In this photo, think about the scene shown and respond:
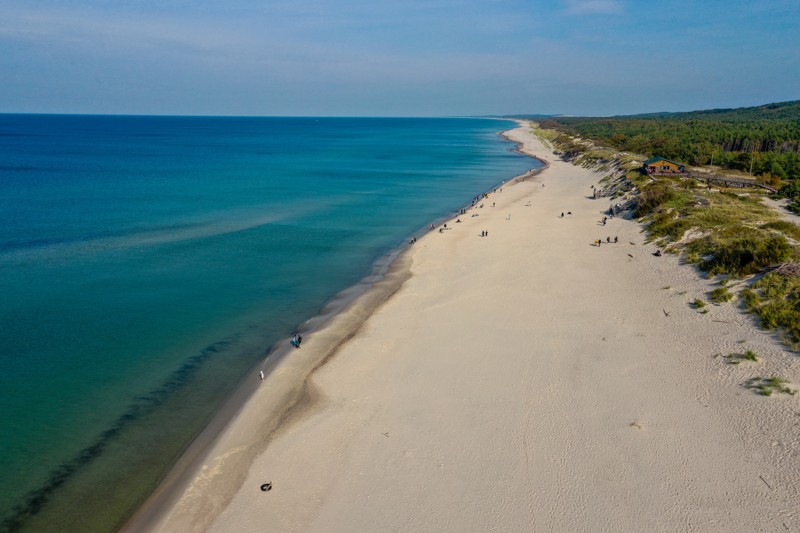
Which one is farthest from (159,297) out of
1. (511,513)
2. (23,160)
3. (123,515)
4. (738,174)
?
(23,160)

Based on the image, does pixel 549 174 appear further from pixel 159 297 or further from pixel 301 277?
pixel 159 297

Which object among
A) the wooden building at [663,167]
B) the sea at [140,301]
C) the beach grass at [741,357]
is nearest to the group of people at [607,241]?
the sea at [140,301]

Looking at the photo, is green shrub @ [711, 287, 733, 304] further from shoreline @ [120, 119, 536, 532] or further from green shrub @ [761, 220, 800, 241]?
shoreline @ [120, 119, 536, 532]

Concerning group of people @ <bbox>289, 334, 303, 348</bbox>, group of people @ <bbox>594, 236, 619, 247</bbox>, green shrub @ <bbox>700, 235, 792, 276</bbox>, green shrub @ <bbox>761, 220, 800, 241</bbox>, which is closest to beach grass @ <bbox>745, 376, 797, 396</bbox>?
green shrub @ <bbox>700, 235, 792, 276</bbox>

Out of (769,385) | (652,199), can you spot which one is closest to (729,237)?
(652,199)

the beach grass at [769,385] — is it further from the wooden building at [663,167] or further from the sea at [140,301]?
the wooden building at [663,167]

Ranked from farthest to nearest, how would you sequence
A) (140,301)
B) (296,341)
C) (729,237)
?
(729,237), (140,301), (296,341)

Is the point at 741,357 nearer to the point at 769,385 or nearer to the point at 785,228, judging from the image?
the point at 769,385
